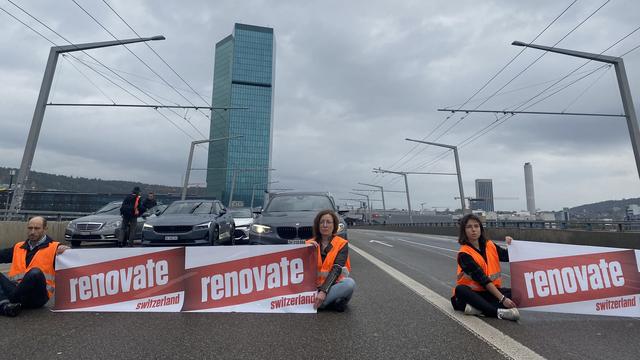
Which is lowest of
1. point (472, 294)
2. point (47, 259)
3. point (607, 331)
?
point (607, 331)

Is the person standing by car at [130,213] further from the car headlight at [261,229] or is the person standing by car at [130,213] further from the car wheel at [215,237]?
the car headlight at [261,229]

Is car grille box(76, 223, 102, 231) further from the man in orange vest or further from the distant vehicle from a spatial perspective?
the man in orange vest

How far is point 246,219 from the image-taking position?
15969mm

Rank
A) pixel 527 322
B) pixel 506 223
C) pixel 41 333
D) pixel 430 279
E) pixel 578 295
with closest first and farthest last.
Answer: pixel 41 333
pixel 527 322
pixel 578 295
pixel 430 279
pixel 506 223

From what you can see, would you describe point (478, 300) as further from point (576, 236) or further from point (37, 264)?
point (576, 236)

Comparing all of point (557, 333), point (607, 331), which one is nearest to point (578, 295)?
point (607, 331)

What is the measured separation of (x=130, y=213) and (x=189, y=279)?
7.92 metres

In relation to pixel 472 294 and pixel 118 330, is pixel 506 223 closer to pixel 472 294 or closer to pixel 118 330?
pixel 472 294

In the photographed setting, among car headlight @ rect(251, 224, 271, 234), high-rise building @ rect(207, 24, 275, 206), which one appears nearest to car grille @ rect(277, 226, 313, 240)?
car headlight @ rect(251, 224, 271, 234)

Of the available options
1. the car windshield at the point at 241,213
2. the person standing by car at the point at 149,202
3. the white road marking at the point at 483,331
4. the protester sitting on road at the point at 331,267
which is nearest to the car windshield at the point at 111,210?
the person standing by car at the point at 149,202

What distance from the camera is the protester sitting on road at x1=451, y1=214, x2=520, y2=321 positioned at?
4250 millimetres

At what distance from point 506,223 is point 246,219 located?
19.5m

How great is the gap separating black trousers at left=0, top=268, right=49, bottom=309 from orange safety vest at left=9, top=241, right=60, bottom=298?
0.35 feet

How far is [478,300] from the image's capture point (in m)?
4.29
